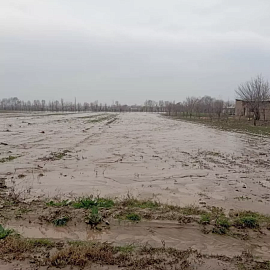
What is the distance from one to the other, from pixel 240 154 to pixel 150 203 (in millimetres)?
9315

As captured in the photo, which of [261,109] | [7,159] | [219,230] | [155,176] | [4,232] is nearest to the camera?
[4,232]

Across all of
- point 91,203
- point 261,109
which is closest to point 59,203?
point 91,203

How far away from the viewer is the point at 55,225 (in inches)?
202

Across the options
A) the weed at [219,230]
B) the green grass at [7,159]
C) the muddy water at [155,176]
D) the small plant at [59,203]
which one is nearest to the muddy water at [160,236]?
the weed at [219,230]

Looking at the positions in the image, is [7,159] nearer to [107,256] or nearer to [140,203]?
[140,203]

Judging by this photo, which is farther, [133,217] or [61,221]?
[133,217]

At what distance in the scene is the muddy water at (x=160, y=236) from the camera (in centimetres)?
434

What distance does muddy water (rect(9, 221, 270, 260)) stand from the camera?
4.34 m

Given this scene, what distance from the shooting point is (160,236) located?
4742mm

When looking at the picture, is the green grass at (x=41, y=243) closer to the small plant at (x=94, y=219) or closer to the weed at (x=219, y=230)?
the small plant at (x=94, y=219)

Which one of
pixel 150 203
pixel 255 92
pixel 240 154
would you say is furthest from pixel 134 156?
pixel 255 92

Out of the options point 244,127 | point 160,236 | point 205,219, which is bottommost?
point 160,236

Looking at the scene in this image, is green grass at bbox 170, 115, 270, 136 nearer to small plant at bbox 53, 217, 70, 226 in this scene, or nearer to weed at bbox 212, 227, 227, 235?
weed at bbox 212, 227, 227, 235

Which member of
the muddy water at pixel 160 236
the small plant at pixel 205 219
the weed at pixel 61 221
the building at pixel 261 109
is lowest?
the muddy water at pixel 160 236
